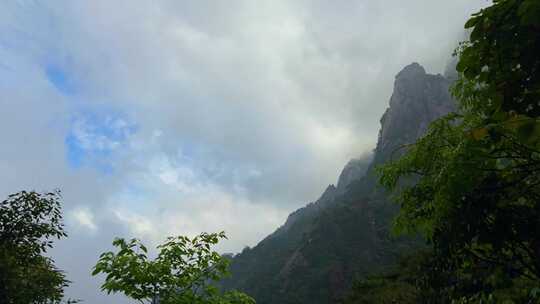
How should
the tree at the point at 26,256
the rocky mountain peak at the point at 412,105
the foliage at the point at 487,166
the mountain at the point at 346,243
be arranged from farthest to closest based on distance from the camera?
the rocky mountain peak at the point at 412,105 → the mountain at the point at 346,243 → the tree at the point at 26,256 → the foliage at the point at 487,166

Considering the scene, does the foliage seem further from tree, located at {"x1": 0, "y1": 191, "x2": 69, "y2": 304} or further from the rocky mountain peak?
the rocky mountain peak

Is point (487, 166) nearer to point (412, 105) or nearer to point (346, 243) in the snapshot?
point (346, 243)

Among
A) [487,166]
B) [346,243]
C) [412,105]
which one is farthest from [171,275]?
[412,105]

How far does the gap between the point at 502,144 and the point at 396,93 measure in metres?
196

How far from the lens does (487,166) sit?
460 centimetres

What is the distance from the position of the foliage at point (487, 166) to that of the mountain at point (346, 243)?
77528mm

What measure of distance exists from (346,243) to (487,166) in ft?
427

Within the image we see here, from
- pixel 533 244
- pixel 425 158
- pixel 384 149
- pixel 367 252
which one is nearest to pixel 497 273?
pixel 533 244

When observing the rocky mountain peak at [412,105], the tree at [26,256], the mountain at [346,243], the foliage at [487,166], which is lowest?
the foliage at [487,166]

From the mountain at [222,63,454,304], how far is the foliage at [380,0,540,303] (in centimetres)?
7753

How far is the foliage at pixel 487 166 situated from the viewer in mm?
3686

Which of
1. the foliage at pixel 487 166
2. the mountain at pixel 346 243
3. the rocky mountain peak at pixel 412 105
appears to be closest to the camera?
the foliage at pixel 487 166

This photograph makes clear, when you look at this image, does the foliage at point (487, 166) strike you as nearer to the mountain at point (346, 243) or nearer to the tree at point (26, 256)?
the tree at point (26, 256)

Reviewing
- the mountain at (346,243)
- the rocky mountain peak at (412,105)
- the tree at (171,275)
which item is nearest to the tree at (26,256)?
the tree at (171,275)
